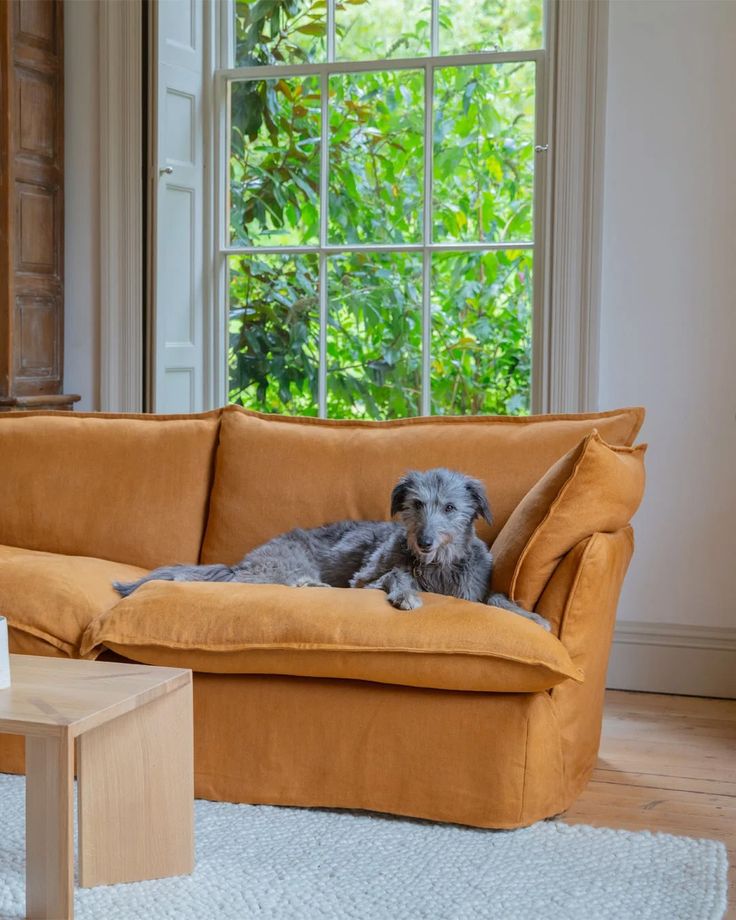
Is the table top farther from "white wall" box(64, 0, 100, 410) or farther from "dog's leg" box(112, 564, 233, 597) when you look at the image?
"white wall" box(64, 0, 100, 410)

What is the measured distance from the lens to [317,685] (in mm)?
2627

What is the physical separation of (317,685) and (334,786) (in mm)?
237

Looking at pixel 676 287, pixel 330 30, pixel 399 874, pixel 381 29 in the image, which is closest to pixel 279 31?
pixel 330 30

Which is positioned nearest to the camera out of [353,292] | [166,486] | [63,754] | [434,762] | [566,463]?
[63,754]

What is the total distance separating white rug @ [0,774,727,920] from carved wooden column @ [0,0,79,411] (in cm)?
204

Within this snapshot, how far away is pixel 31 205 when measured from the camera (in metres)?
4.30

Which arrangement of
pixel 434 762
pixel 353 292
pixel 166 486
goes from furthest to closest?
pixel 353 292, pixel 166 486, pixel 434 762

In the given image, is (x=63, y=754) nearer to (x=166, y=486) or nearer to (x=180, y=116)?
(x=166, y=486)

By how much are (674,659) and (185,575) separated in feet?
5.92

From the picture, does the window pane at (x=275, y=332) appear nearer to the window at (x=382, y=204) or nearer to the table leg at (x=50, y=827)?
the window at (x=382, y=204)

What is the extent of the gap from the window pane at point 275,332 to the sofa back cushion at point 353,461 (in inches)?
42.4

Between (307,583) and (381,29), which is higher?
(381,29)

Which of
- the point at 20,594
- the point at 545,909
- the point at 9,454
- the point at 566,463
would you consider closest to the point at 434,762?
the point at 545,909

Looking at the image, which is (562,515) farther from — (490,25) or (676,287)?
(490,25)
